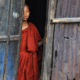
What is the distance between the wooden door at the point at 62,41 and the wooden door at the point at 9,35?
440mm

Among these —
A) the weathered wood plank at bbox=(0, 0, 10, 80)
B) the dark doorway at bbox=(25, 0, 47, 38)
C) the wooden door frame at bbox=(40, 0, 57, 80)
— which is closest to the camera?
the weathered wood plank at bbox=(0, 0, 10, 80)

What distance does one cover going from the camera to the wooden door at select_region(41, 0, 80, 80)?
2.11 m

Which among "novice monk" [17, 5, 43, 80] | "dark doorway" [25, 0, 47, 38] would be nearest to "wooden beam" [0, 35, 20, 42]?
"novice monk" [17, 5, 43, 80]

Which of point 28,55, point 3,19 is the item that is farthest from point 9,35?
point 28,55

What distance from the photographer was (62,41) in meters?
2.18

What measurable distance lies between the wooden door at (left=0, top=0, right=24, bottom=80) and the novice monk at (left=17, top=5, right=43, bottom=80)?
0.22 metres

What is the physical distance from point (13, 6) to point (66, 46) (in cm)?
95

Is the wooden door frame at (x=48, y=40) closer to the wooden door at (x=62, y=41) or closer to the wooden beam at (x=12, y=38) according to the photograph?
the wooden door at (x=62, y=41)

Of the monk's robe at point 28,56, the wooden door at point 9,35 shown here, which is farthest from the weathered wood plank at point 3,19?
the monk's robe at point 28,56

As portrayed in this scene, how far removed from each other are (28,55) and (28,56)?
2 centimetres

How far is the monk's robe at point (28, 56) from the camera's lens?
8.14ft

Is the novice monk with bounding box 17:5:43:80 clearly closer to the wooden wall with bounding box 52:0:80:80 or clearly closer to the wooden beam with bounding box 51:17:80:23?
the wooden wall with bounding box 52:0:80:80

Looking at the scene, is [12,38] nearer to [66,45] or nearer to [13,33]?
[13,33]

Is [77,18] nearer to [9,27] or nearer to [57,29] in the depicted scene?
[57,29]
